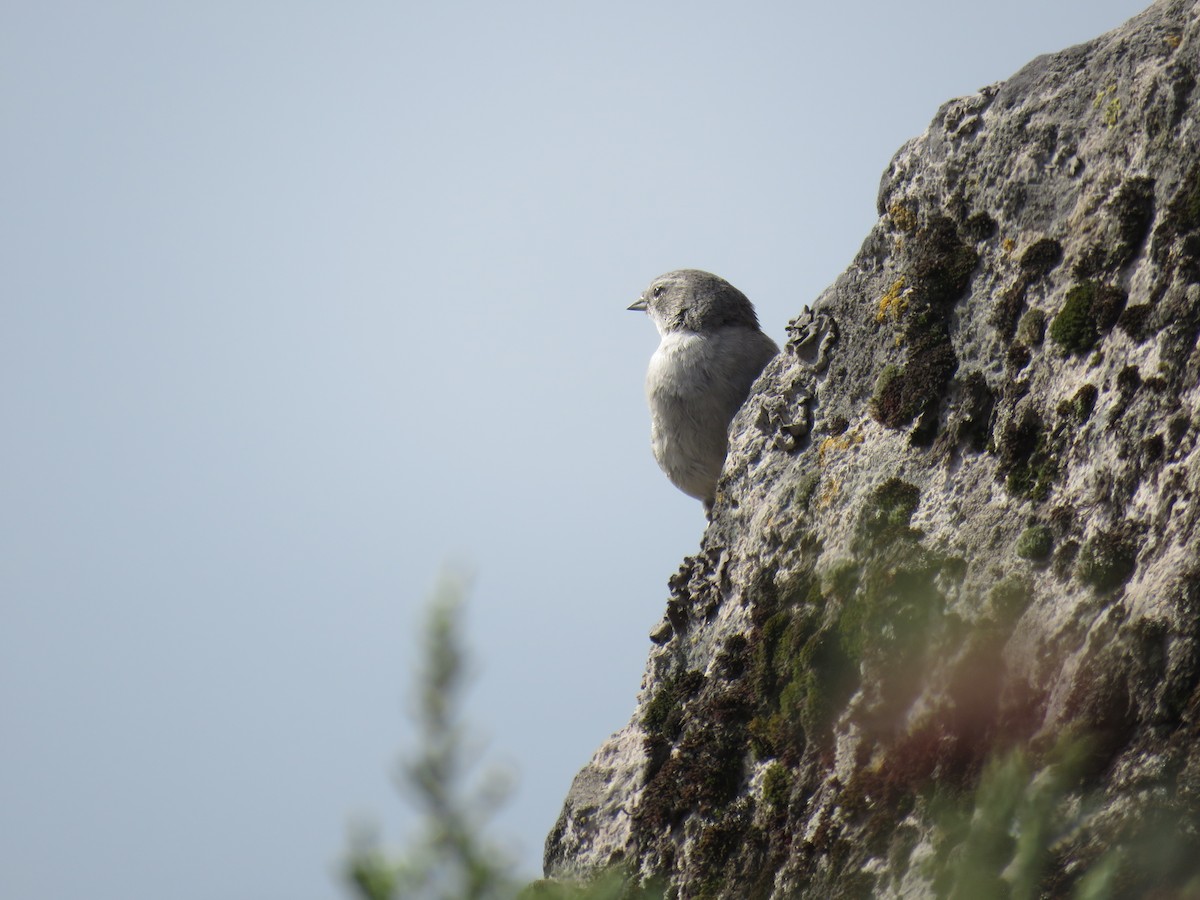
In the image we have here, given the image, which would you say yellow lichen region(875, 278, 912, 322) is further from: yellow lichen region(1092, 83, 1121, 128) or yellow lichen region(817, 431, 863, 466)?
yellow lichen region(1092, 83, 1121, 128)

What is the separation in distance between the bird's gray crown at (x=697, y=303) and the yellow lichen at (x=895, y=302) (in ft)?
12.3

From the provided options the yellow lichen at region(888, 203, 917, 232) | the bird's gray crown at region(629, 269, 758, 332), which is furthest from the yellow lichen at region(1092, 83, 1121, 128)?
the bird's gray crown at region(629, 269, 758, 332)

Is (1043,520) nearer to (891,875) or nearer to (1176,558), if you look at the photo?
(1176,558)

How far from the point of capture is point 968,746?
197 inches

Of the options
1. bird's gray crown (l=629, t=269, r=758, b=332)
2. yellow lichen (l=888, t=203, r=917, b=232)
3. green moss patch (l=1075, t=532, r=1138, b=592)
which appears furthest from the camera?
bird's gray crown (l=629, t=269, r=758, b=332)

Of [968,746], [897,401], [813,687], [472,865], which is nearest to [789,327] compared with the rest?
[897,401]

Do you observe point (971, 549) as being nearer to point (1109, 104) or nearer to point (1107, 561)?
point (1107, 561)

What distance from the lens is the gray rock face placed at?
456 centimetres

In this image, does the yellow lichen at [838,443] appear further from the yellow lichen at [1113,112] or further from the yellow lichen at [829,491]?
the yellow lichen at [1113,112]

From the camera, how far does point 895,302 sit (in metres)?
6.50

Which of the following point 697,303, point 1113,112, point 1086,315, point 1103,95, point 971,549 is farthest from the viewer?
point 697,303

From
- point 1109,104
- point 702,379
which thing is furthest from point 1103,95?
point 702,379

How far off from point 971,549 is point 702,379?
4453 mm

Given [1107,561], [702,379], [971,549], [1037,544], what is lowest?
[1107,561]
